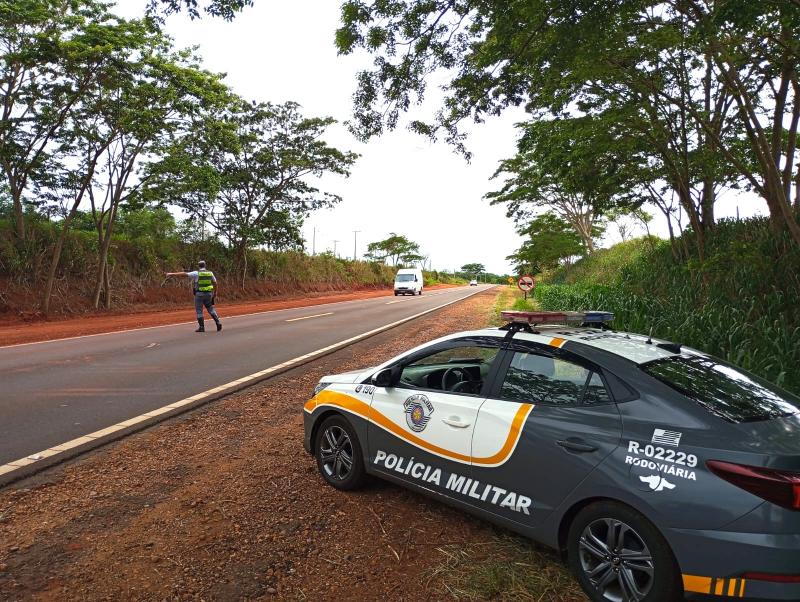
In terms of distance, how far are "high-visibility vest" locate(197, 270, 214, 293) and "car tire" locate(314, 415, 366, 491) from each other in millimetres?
9874

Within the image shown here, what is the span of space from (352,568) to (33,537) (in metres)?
2.00

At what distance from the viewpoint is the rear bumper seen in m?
1.99

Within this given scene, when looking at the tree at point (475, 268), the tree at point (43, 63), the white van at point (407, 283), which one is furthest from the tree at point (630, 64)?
the tree at point (475, 268)

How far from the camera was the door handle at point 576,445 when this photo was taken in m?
2.52

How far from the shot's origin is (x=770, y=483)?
80.2 inches

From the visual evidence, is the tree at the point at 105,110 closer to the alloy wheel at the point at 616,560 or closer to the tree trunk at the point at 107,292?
the tree trunk at the point at 107,292

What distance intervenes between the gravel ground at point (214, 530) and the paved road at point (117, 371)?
3.60ft

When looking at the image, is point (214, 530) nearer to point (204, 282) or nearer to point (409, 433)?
point (409, 433)

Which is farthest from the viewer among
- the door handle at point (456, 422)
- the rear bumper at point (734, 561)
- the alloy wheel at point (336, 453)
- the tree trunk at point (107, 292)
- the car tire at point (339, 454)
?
the tree trunk at point (107, 292)

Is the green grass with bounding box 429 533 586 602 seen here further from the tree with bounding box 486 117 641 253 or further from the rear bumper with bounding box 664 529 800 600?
the tree with bounding box 486 117 641 253

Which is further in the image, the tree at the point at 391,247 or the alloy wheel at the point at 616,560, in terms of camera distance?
Answer: the tree at the point at 391,247

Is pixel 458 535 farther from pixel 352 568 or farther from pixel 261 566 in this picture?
pixel 261 566

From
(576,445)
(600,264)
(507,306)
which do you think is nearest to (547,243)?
(600,264)

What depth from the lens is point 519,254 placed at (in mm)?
30703
